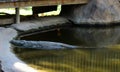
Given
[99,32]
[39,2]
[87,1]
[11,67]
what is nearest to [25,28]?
[39,2]

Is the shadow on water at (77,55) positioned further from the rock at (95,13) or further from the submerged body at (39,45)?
the rock at (95,13)

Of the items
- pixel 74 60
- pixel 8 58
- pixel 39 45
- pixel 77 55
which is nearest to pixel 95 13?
pixel 39 45

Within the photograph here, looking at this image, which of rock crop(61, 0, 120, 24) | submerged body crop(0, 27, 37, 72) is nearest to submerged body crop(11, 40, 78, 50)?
submerged body crop(0, 27, 37, 72)

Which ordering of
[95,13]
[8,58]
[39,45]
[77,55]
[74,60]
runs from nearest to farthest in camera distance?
1. [8,58]
2. [74,60]
3. [77,55]
4. [39,45]
5. [95,13]

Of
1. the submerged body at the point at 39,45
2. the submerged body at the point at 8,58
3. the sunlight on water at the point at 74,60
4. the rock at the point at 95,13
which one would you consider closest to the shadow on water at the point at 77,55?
the sunlight on water at the point at 74,60

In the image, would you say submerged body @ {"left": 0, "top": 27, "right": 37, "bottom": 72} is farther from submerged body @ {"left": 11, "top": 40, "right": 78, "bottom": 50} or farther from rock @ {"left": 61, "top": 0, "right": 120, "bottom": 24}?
rock @ {"left": 61, "top": 0, "right": 120, "bottom": 24}

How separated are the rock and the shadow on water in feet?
12.9

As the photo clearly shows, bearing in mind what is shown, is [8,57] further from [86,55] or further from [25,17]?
[25,17]

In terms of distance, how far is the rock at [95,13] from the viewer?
30.0 meters

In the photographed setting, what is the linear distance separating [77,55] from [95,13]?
12159 millimetres

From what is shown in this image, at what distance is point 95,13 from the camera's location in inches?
1187

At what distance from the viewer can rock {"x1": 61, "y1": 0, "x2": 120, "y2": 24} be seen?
30.0 m

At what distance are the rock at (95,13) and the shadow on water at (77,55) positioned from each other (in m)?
3.93

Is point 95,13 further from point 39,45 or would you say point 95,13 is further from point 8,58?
point 8,58
